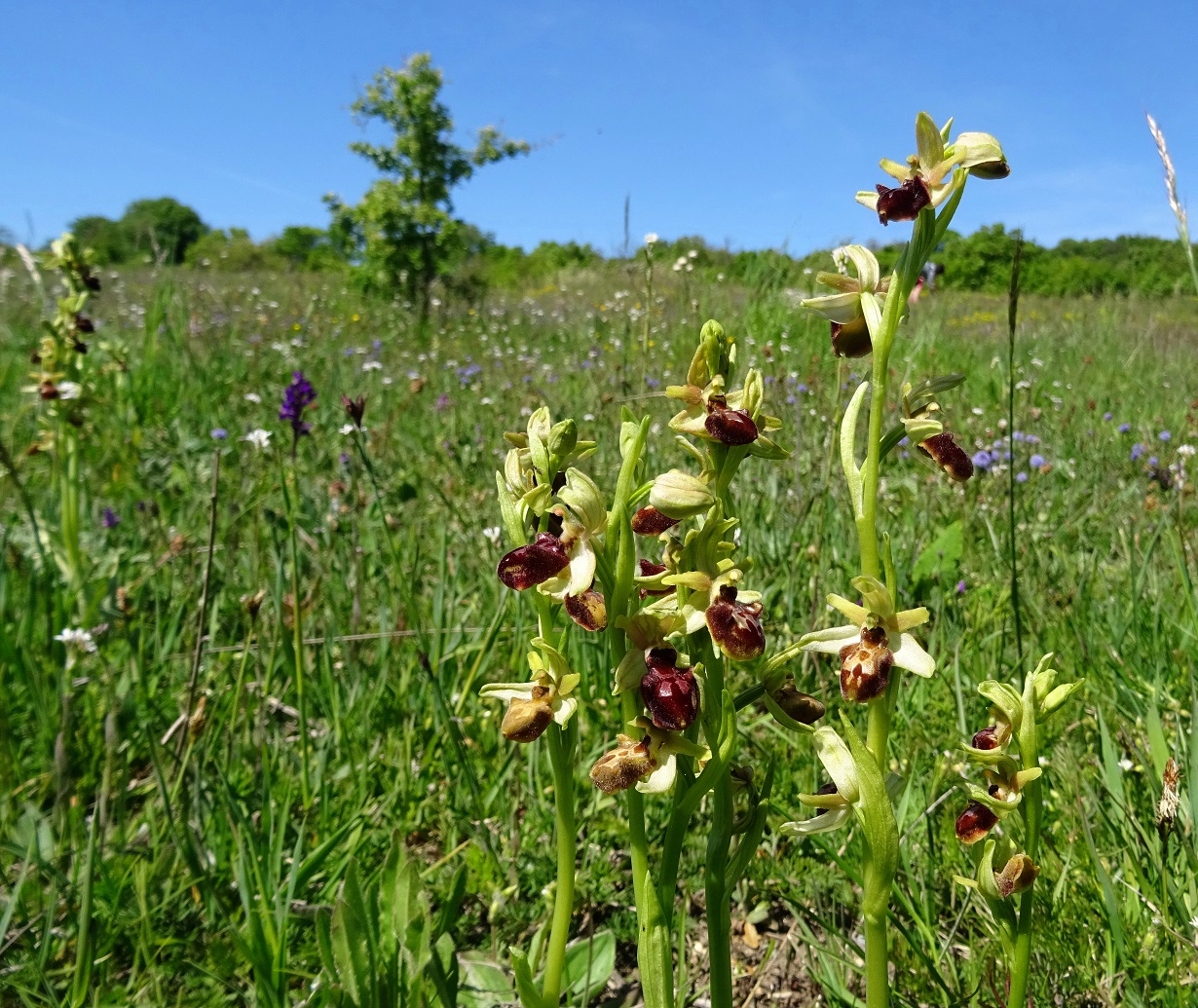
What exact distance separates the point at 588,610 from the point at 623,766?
0.17m

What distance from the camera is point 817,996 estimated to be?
143cm

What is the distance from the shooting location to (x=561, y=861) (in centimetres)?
108

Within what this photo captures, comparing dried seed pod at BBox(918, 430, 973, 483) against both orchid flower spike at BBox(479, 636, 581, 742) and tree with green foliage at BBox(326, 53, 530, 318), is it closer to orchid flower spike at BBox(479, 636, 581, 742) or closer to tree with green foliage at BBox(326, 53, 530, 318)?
orchid flower spike at BBox(479, 636, 581, 742)

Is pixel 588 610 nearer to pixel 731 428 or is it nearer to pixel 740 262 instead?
pixel 731 428

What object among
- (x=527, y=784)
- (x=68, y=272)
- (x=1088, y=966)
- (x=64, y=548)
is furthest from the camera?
(x=68, y=272)

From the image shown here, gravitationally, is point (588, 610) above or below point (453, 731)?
above

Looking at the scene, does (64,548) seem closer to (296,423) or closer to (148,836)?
(296,423)

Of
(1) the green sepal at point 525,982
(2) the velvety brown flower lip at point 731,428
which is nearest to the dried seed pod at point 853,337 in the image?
(2) the velvety brown flower lip at point 731,428

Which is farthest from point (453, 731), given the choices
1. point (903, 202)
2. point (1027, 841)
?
point (903, 202)

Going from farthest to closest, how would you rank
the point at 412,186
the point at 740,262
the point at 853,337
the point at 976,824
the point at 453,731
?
the point at 412,186
the point at 740,262
the point at 453,731
the point at 853,337
the point at 976,824

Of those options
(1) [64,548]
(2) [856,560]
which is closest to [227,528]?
(1) [64,548]

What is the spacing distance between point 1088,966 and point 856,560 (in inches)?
55.9

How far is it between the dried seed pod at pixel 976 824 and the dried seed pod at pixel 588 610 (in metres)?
0.50

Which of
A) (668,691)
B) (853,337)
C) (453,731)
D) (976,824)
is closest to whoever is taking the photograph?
(668,691)
